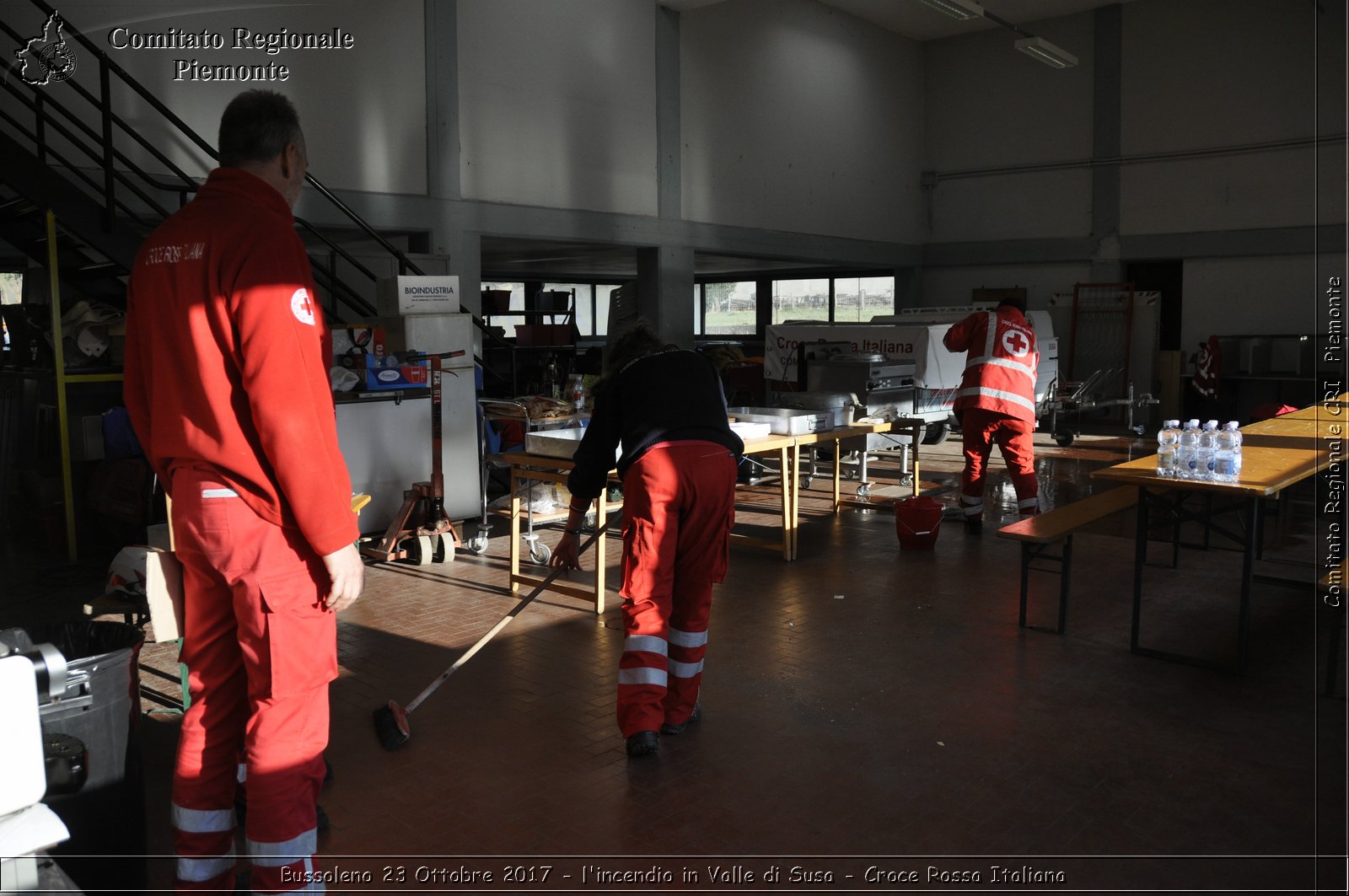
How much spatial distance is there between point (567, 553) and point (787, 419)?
2.93m

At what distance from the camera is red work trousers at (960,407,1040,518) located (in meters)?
7.70

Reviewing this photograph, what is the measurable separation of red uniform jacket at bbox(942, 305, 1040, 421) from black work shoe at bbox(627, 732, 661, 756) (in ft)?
15.1

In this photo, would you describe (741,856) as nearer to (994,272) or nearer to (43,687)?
(43,687)

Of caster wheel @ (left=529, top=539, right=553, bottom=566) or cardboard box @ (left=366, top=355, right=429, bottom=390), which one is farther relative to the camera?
cardboard box @ (left=366, top=355, right=429, bottom=390)

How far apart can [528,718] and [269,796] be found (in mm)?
1988

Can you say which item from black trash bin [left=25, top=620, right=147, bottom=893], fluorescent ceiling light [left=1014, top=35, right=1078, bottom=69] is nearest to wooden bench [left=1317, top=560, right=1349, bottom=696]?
black trash bin [left=25, top=620, right=147, bottom=893]

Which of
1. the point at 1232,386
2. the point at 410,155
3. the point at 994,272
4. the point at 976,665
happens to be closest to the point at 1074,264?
the point at 994,272

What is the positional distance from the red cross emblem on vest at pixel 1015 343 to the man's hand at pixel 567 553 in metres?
4.39

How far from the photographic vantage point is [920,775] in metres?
3.86

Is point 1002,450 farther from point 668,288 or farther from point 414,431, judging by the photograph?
point 668,288

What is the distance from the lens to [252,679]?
2.52 metres

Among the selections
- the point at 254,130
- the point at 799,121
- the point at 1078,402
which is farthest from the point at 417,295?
the point at 1078,402

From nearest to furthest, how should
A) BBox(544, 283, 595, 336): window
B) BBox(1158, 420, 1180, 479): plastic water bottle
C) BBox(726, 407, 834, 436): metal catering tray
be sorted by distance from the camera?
BBox(1158, 420, 1180, 479): plastic water bottle, BBox(726, 407, 834, 436): metal catering tray, BBox(544, 283, 595, 336): window

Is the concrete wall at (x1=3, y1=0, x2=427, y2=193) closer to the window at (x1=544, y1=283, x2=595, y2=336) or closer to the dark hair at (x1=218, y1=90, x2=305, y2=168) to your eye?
the dark hair at (x1=218, y1=90, x2=305, y2=168)
